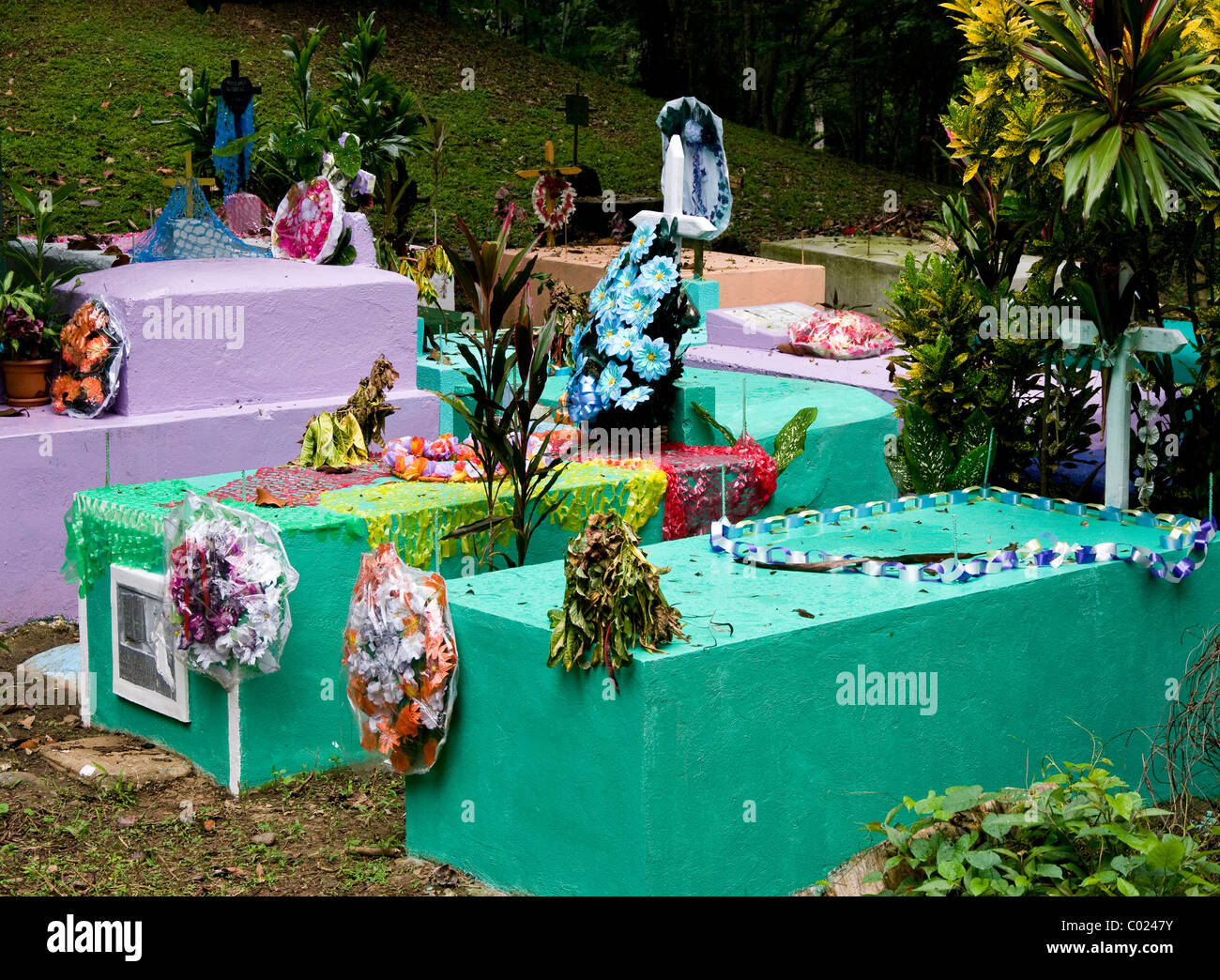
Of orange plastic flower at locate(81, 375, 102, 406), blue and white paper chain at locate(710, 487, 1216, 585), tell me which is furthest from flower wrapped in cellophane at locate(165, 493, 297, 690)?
orange plastic flower at locate(81, 375, 102, 406)

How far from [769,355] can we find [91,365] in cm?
519

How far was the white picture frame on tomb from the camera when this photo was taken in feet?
20.0

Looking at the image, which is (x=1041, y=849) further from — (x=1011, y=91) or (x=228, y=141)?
(x=228, y=141)

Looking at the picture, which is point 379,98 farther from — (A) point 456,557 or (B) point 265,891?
(B) point 265,891

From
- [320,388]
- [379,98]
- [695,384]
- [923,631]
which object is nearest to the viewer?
[923,631]

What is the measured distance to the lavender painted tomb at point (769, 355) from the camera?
35.2ft

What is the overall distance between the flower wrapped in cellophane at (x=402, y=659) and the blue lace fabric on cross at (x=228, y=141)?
6.29 metres

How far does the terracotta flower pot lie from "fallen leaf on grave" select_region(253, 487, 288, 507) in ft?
7.94

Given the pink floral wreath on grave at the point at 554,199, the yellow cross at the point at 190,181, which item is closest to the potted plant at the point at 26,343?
the yellow cross at the point at 190,181

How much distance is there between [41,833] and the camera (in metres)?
5.60

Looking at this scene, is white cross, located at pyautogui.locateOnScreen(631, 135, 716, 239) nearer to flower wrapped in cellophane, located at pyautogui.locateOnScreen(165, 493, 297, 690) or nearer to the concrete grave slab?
flower wrapped in cellophane, located at pyautogui.locateOnScreen(165, 493, 297, 690)

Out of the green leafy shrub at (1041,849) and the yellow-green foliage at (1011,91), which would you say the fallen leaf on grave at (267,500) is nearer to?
the green leafy shrub at (1041,849)
